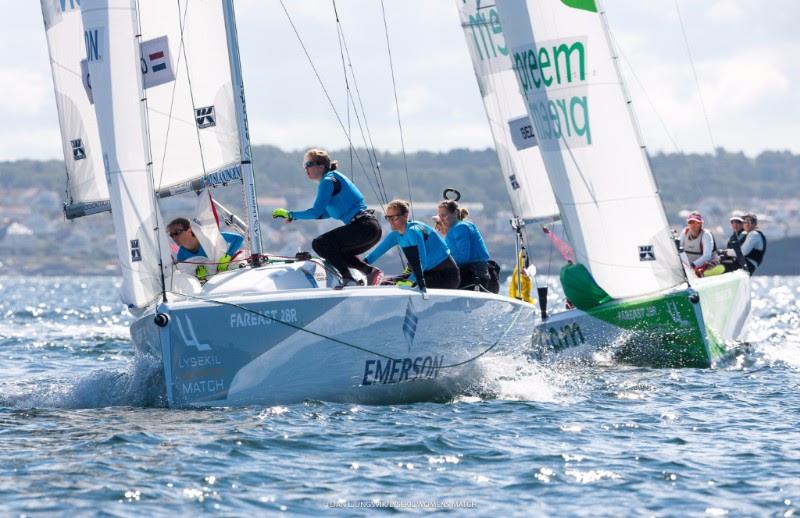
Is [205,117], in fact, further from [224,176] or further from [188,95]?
[224,176]

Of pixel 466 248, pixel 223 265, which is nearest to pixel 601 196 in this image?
pixel 466 248

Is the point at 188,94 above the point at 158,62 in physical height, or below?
below

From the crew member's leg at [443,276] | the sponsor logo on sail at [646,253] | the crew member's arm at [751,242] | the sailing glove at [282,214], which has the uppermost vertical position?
the sailing glove at [282,214]

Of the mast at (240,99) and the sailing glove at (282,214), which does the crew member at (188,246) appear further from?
the sailing glove at (282,214)

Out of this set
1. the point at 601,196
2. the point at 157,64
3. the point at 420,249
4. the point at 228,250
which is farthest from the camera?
the point at 601,196

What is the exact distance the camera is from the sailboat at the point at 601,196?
1077 centimetres

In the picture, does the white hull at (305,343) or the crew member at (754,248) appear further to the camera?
the crew member at (754,248)

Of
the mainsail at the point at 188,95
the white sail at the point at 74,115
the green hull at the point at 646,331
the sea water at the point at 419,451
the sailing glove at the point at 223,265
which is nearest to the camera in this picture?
the sea water at the point at 419,451

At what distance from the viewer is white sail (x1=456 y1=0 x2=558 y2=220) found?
13820 mm

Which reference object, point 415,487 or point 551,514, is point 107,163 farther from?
point 551,514

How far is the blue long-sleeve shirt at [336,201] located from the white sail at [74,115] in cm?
364

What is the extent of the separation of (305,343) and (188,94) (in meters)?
2.87

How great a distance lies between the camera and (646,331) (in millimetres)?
10852

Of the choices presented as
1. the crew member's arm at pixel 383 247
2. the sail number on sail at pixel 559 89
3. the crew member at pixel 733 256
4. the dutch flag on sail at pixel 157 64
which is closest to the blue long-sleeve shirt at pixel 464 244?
the crew member's arm at pixel 383 247
